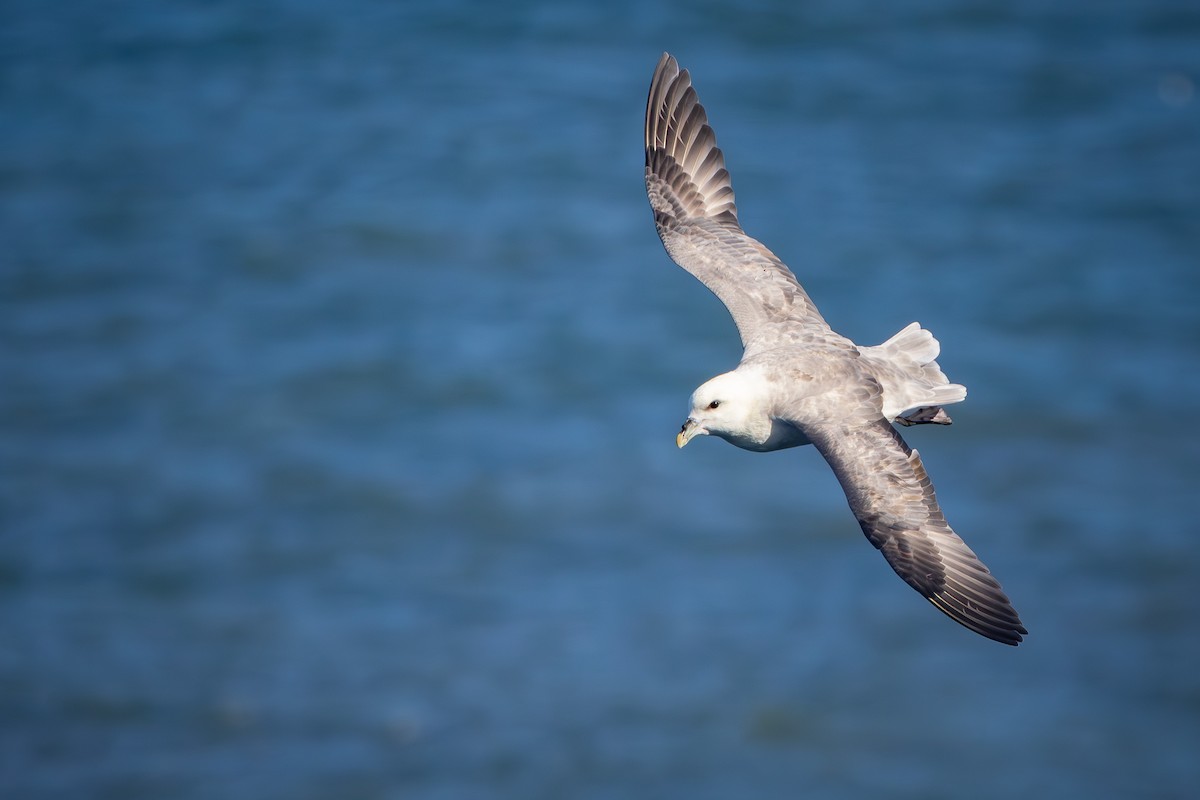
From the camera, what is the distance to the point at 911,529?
8.00 m


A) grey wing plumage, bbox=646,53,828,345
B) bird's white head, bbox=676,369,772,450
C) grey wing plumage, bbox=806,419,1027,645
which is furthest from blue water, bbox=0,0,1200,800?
grey wing plumage, bbox=806,419,1027,645

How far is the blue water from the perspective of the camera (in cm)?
1543

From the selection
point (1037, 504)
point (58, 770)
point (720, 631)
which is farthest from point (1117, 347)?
point (58, 770)

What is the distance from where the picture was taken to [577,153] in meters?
23.2

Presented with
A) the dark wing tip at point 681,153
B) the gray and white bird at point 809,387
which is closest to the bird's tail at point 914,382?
the gray and white bird at point 809,387

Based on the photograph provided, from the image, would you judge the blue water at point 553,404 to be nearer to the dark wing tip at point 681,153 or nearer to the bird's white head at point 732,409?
the dark wing tip at point 681,153

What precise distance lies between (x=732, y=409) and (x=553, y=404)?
11059 mm

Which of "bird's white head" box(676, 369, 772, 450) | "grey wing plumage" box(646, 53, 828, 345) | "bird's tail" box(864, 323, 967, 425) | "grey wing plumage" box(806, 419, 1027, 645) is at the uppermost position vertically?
"grey wing plumage" box(646, 53, 828, 345)

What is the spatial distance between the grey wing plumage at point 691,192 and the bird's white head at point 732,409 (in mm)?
1362

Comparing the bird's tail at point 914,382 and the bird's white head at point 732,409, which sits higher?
the bird's tail at point 914,382

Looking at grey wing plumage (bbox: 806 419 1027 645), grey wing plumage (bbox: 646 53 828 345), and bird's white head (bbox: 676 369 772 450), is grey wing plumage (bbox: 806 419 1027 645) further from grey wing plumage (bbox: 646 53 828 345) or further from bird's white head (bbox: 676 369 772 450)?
grey wing plumage (bbox: 646 53 828 345)

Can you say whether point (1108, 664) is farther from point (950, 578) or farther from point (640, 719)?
point (950, 578)

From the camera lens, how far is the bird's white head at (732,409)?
8.48m

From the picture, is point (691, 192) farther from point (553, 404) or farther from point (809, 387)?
point (553, 404)
